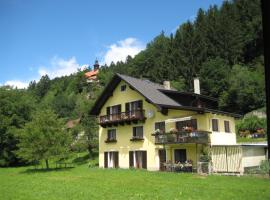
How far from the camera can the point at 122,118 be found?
35.8m

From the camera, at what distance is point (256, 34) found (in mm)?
65625

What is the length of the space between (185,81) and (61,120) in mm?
40368

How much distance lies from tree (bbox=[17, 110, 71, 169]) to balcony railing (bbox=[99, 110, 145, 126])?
5.01 metres

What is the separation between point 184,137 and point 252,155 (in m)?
6.27

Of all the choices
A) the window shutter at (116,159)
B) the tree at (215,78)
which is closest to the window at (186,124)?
the window shutter at (116,159)

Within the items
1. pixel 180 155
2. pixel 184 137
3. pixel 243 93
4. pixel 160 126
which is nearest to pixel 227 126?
pixel 180 155

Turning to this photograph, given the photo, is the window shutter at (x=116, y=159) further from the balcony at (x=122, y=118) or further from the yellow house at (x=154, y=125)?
the balcony at (x=122, y=118)

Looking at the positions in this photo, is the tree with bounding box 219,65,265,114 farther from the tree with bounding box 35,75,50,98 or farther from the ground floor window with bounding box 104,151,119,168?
the tree with bounding box 35,75,50,98

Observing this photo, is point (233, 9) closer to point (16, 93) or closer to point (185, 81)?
point (185, 81)

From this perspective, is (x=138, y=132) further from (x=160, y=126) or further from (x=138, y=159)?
(x=160, y=126)

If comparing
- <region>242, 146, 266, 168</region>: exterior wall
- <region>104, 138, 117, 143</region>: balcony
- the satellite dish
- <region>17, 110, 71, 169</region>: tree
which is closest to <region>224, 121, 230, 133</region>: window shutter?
<region>242, 146, 266, 168</region>: exterior wall

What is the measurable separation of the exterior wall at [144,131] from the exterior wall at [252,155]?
3928mm

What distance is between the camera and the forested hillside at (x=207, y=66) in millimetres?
48438

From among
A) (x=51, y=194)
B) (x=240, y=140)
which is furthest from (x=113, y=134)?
(x=51, y=194)
